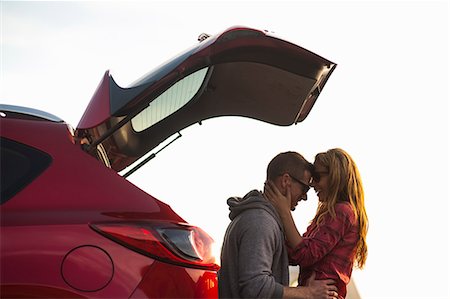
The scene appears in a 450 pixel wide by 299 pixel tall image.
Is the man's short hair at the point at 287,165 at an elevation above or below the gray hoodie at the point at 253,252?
above

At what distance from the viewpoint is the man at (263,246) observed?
3.02 meters

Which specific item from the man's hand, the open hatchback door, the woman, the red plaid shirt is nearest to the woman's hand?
the woman

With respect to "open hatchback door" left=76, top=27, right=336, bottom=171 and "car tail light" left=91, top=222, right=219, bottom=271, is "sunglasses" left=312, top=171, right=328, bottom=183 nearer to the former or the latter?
"open hatchback door" left=76, top=27, right=336, bottom=171

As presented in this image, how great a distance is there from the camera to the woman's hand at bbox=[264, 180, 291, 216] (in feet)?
11.0

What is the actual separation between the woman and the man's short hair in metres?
0.07

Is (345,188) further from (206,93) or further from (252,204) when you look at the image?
(206,93)

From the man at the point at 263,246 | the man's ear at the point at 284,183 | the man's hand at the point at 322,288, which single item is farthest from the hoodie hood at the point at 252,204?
the man's hand at the point at 322,288

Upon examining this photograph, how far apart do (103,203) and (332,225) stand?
1.22 m

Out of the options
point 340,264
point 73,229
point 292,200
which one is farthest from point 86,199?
point 340,264

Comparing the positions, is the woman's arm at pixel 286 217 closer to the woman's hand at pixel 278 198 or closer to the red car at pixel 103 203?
the woman's hand at pixel 278 198

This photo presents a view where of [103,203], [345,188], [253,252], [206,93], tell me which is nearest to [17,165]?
[103,203]

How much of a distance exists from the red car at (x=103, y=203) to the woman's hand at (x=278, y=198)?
1.76 feet

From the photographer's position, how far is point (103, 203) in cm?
273

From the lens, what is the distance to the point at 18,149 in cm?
273
